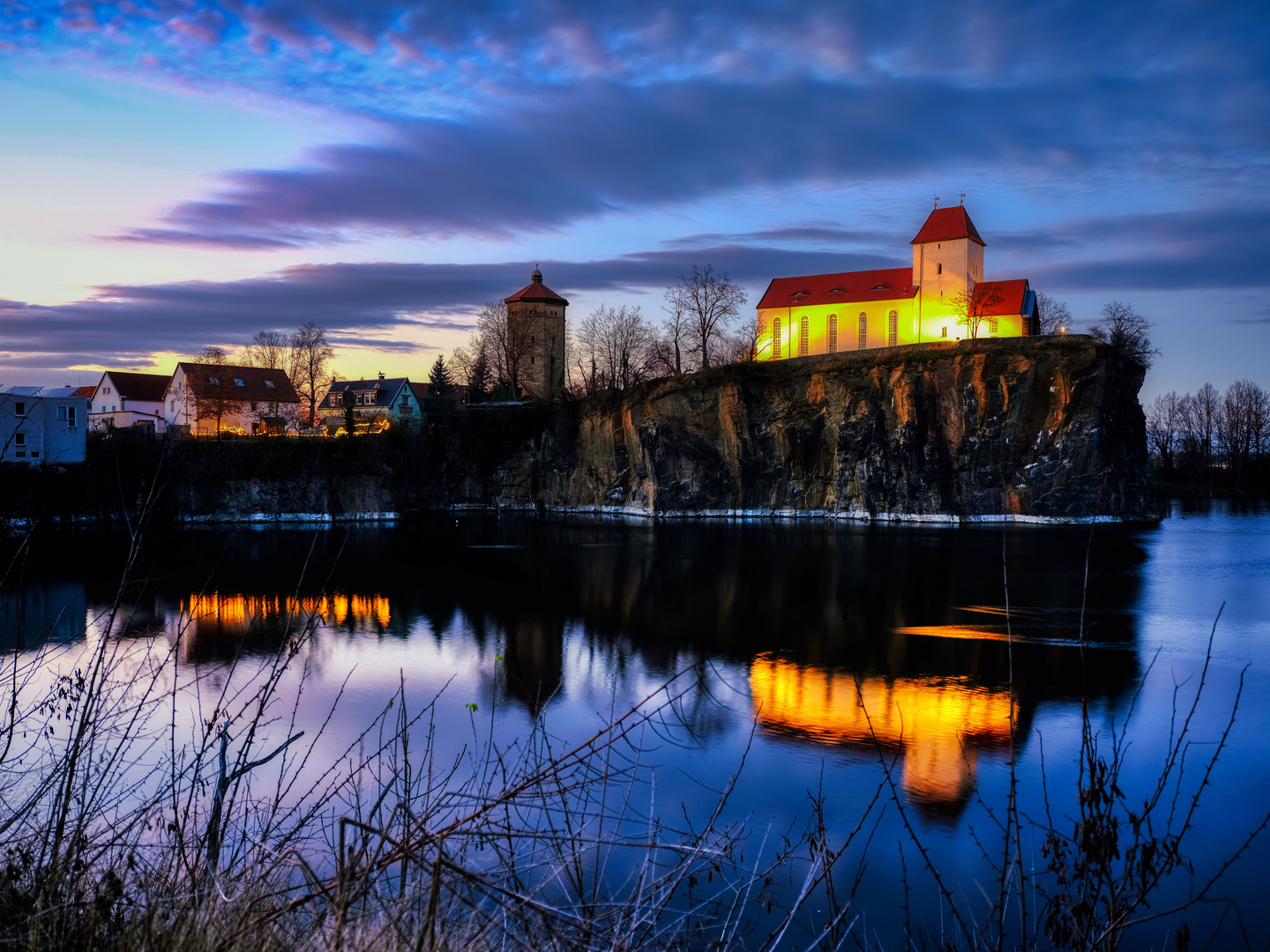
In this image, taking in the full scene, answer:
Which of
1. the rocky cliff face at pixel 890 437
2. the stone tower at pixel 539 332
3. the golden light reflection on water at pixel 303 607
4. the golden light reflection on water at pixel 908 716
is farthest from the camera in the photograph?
the stone tower at pixel 539 332

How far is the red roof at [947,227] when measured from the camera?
57.8 m

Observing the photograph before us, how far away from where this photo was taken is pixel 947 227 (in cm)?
5838

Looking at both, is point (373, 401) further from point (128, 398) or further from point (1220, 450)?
point (1220, 450)

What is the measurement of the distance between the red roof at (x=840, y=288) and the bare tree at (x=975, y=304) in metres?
3.05

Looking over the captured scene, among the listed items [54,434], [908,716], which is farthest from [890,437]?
[54,434]

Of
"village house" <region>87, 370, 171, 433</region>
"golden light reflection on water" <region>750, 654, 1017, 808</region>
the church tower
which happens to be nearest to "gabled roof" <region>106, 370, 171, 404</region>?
"village house" <region>87, 370, 171, 433</region>

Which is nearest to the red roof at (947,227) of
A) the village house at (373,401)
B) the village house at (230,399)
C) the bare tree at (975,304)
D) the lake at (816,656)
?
the bare tree at (975,304)

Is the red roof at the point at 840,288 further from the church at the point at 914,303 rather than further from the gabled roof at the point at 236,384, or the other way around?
the gabled roof at the point at 236,384

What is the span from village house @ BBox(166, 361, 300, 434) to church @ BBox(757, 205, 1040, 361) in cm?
3443

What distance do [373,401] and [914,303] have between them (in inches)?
1541

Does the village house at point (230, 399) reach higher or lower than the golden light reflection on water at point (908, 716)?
higher

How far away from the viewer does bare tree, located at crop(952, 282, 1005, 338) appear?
5647 centimetres

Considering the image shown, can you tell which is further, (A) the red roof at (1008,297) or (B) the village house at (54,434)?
(A) the red roof at (1008,297)

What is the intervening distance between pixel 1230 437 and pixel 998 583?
255 feet
